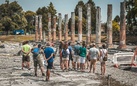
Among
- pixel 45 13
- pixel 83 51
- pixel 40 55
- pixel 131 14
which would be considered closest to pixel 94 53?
pixel 83 51

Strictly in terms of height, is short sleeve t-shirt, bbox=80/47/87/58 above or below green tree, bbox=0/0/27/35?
below

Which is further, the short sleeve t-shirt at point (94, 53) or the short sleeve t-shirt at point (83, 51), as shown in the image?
the short sleeve t-shirt at point (83, 51)

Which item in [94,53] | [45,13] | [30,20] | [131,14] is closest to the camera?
[94,53]

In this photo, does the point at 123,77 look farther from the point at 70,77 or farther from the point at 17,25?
the point at 17,25

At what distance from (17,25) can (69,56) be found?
3331 inches

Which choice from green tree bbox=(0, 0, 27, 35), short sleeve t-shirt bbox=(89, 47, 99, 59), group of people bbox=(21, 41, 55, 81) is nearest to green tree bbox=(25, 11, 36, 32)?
green tree bbox=(0, 0, 27, 35)

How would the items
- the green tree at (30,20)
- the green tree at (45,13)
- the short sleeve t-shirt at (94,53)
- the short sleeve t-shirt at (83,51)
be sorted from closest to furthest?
1. the short sleeve t-shirt at (94,53)
2. the short sleeve t-shirt at (83,51)
3. the green tree at (45,13)
4. the green tree at (30,20)

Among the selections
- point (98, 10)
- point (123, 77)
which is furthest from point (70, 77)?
point (98, 10)

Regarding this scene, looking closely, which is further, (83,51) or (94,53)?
(83,51)

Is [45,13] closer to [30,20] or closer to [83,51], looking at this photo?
[30,20]

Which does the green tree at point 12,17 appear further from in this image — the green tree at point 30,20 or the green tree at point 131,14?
the green tree at point 131,14

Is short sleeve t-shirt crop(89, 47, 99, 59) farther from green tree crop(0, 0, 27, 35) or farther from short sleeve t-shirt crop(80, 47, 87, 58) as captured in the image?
green tree crop(0, 0, 27, 35)

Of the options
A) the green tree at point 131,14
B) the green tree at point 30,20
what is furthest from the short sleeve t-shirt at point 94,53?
the green tree at point 30,20

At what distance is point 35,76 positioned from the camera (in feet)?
47.1
